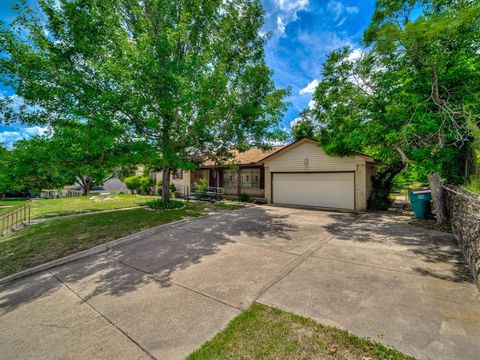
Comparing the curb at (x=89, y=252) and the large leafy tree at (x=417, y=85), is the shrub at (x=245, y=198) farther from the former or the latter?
the large leafy tree at (x=417, y=85)

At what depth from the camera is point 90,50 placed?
951cm

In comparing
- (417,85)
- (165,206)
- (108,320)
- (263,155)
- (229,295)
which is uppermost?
(417,85)

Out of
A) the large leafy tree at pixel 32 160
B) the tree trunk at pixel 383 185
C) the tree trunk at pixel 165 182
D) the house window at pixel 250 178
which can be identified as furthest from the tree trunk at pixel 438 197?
the large leafy tree at pixel 32 160

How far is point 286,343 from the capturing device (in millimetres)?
2742

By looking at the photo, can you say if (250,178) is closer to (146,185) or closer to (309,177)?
(309,177)

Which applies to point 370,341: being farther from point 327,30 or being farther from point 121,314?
point 327,30

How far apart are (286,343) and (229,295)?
1417 millimetres

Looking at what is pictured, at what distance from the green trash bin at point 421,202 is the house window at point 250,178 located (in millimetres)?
10338

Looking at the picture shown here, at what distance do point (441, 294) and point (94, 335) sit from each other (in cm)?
569

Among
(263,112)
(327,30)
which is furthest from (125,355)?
(327,30)

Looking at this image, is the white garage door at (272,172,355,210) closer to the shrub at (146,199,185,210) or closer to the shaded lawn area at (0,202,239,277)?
the shaded lawn area at (0,202,239,277)

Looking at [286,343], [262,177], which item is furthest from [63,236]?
[262,177]

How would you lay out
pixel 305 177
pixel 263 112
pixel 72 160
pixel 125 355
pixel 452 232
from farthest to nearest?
pixel 305 177 < pixel 263 112 < pixel 72 160 < pixel 452 232 < pixel 125 355

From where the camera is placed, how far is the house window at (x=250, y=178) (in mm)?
18031
